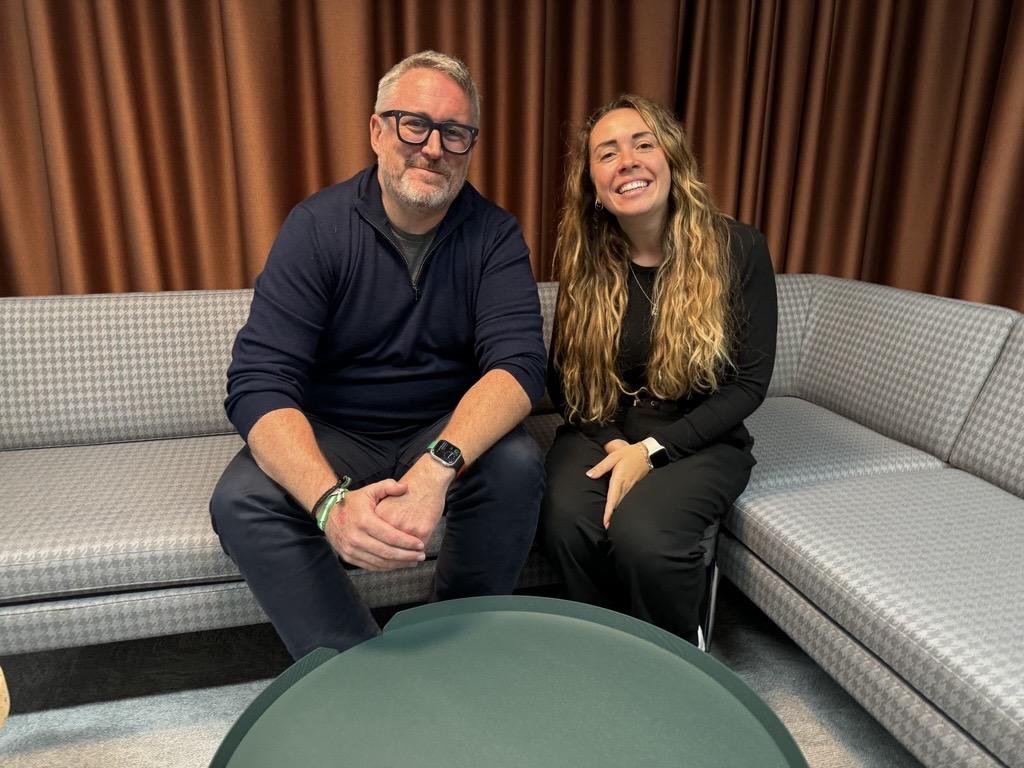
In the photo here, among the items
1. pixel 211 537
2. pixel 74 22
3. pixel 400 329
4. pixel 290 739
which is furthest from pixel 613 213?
pixel 74 22

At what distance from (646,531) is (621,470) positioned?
5.5 inches

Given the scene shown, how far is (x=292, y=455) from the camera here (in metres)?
1.21

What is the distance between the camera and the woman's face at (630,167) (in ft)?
4.77

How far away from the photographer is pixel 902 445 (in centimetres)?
173

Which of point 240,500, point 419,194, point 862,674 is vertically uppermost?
point 419,194

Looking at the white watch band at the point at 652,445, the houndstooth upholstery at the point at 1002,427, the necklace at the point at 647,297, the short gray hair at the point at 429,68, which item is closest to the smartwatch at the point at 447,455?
the white watch band at the point at 652,445

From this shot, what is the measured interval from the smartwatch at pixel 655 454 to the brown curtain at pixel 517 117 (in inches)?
35.7

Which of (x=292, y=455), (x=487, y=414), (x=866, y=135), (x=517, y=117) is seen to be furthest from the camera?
(x=866, y=135)

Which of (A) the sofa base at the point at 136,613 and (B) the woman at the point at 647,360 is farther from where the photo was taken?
(B) the woman at the point at 647,360

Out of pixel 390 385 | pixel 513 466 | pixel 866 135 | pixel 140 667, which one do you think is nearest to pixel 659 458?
pixel 513 466

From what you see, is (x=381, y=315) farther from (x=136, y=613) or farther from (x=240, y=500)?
(x=136, y=613)

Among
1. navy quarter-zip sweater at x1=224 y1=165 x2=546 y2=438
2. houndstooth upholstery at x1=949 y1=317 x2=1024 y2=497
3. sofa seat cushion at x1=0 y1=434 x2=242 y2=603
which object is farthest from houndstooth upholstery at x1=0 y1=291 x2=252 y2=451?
houndstooth upholstery at x1=949 y1=317 x2=1024 y2=497

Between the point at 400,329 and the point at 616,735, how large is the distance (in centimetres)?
92

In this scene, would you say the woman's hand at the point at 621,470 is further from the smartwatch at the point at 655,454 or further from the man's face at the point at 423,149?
the man's face at the point at 423,149
